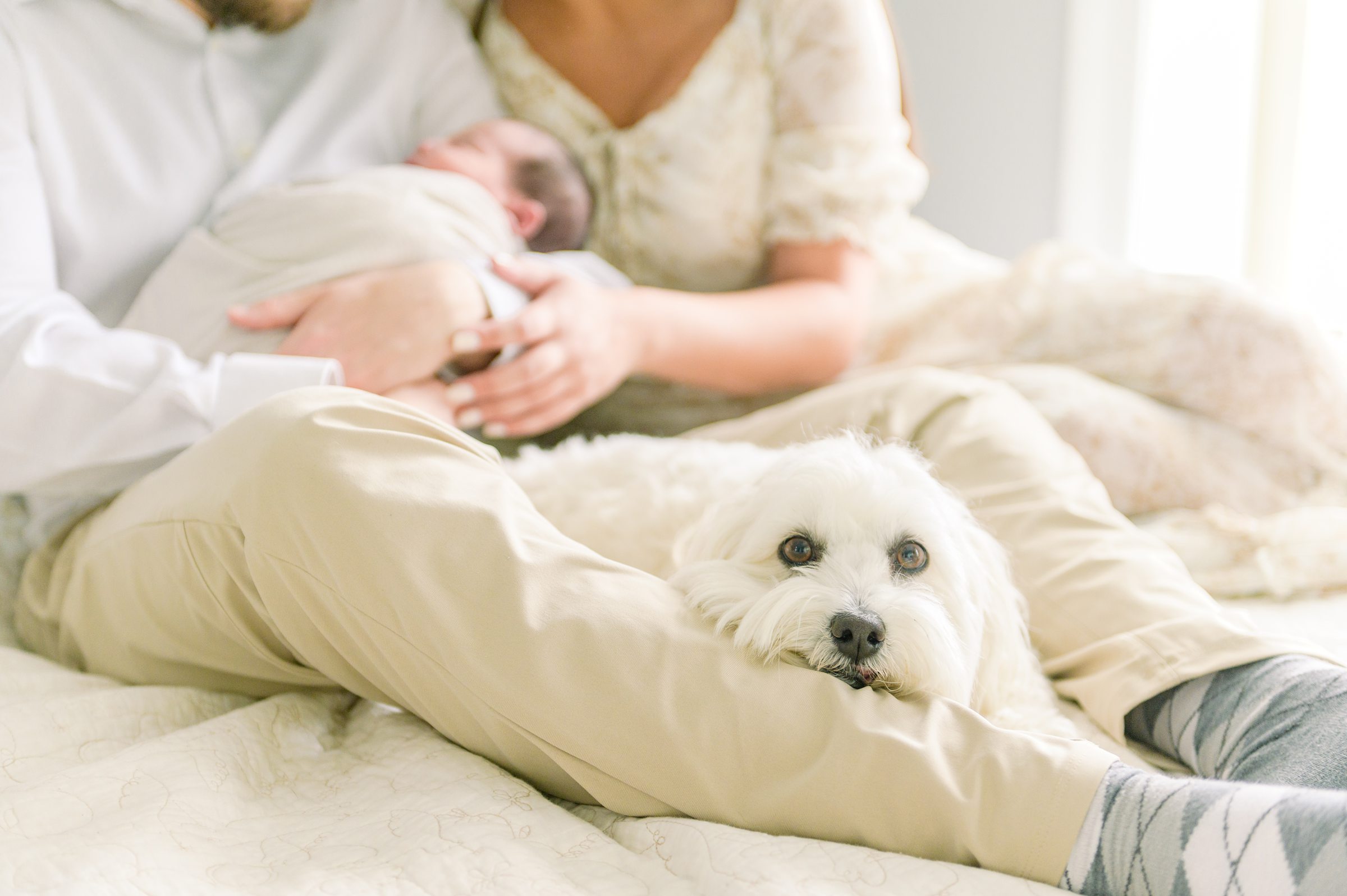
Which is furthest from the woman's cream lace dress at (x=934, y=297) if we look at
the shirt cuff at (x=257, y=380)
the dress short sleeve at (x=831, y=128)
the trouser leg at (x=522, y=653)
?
the trouser leg at (x=522, y=653)

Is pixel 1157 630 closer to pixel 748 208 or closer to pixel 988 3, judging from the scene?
pixel 748 208

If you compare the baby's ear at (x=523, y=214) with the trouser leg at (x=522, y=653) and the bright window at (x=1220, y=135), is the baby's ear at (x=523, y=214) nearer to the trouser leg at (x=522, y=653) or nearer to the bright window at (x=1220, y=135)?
the trouser leg at (x=522, y=653)

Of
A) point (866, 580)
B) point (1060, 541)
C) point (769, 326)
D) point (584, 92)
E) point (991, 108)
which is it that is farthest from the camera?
point (991, 108)

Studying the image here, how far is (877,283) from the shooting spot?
1.91 metres

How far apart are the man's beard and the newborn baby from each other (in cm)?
27

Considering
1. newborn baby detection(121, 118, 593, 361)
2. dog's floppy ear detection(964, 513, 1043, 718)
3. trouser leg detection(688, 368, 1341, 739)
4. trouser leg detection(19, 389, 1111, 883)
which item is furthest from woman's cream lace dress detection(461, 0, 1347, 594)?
trouser leg detection(19, 389, 1111, 883)

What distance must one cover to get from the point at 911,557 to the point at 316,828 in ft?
1.79

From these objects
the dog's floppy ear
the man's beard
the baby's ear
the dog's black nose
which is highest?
the man's beard

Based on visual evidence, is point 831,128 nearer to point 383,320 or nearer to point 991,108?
point 383,320

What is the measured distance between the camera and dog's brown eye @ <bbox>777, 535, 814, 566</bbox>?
95cm

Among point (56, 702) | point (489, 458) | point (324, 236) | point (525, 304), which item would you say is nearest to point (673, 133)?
point (525, 304)

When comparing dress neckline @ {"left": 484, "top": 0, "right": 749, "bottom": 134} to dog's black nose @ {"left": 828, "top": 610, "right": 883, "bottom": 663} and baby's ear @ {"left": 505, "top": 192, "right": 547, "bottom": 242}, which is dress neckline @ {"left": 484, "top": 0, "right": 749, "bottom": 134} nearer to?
baby's ear @ {"left": 505, "top": 192, "right": 547, "bottom": 242}

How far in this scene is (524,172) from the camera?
160 cm

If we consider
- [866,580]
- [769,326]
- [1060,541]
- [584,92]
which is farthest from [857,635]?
[584,92]
